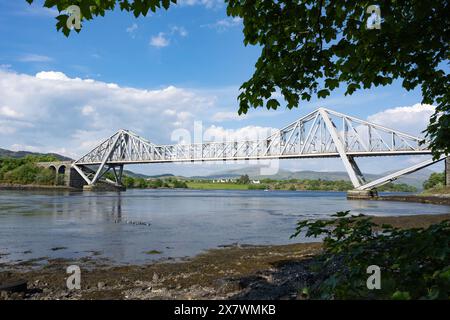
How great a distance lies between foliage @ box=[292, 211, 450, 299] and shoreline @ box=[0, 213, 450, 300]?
2.12 m

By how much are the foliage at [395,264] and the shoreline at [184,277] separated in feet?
6.95

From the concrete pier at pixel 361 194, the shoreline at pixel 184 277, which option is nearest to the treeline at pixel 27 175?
the concrete pier at pixel 361 194

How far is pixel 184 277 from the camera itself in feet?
32.6

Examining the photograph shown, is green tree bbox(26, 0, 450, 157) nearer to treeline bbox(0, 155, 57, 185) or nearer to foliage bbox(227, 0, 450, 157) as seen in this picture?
foliage bbox(227, 0, 450, 157)

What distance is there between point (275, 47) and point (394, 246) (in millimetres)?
3001

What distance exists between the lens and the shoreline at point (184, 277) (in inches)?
312

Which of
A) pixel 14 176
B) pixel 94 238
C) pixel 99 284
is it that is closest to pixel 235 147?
pixel 14 176

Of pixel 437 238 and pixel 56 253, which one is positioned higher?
pixel 437 238

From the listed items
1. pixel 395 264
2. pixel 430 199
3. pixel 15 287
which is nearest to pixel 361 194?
pixel 430 199

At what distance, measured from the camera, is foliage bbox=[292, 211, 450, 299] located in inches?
123

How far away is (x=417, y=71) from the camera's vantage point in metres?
6.28
